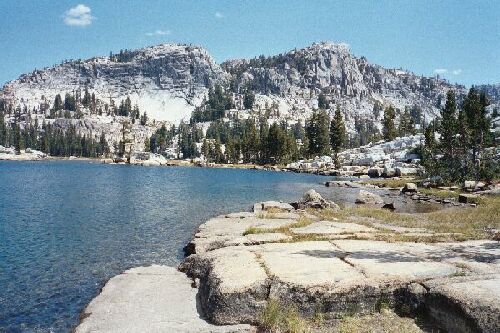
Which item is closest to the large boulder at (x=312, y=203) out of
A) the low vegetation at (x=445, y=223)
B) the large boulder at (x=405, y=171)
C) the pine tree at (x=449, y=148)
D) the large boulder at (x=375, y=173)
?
the low vegetation at (x=445, y=223)

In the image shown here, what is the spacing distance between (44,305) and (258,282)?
→ 436 inches

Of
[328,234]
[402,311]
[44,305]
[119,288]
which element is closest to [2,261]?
[44,305]

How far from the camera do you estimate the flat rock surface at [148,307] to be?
13305 mm

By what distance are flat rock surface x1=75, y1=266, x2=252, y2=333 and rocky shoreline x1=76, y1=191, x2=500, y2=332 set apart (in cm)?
4

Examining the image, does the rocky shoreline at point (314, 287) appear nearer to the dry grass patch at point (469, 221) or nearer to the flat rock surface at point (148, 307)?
the flat rock surface at point (148, 307)

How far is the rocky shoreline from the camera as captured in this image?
12.2m

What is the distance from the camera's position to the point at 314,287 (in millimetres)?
13219

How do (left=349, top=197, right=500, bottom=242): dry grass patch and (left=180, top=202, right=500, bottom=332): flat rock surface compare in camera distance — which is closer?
(left=180, top=202, right=500, bottom=332): flat rock surface

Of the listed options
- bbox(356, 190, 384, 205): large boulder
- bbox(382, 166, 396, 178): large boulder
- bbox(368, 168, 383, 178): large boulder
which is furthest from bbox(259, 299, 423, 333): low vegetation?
bbox(368, 168, 383, 178): large boulder

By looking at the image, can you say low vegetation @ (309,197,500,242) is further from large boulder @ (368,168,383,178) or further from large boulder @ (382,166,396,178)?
large boulder @ (368,168,383,178)

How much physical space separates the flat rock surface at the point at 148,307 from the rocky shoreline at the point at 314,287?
4 cm

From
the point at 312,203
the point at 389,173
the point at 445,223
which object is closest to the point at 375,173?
the point at 389,173

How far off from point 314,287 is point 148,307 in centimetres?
620

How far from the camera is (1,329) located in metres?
16.5
